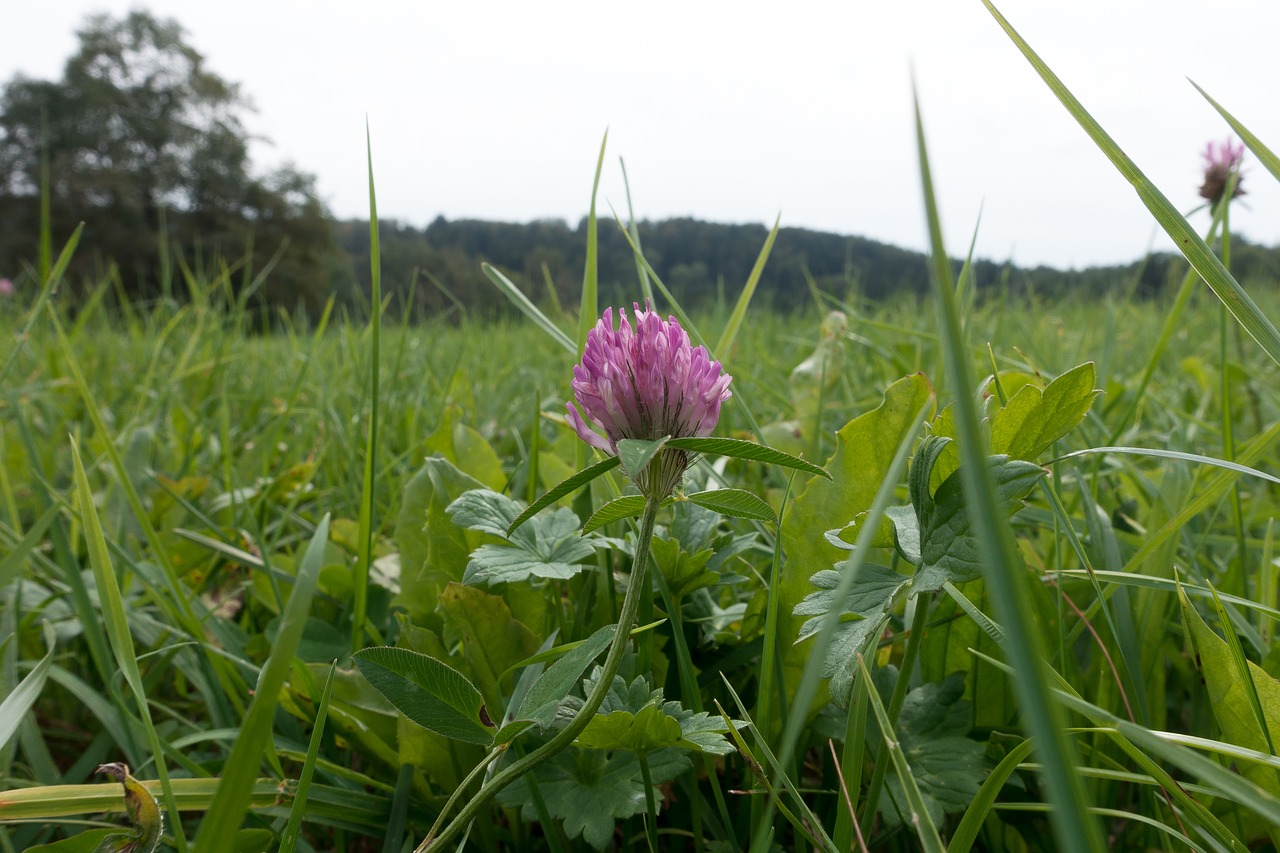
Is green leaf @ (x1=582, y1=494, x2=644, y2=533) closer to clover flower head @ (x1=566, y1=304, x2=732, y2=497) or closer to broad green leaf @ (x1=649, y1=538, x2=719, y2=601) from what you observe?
clover flower head @ (x1=566, y1=304, x2=732, y2=497)

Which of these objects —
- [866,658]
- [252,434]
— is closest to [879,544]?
[866,658]

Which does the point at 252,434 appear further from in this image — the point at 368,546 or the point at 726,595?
the point at 726,595

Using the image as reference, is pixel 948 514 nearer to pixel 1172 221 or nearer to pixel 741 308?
pixel 1172 221

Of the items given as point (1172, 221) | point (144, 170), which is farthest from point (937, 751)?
point (144, 170)

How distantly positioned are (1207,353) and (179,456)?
9.72 feet

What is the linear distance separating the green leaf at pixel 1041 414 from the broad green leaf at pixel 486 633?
410 millimetres

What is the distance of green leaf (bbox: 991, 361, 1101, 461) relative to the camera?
0.49 m

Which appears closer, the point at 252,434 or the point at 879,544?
the point at 879,544

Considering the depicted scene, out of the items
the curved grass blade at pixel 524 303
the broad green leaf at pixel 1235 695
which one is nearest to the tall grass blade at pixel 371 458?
the curved grass blade at pixel 524 303

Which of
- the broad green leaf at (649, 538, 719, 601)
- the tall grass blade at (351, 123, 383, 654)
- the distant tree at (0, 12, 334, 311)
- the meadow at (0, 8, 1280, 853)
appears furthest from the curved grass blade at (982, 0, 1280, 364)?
the distant tree at (0, 12, 334, 311)

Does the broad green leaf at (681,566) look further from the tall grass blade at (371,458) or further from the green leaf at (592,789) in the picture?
the tall grass blade at (371,458)

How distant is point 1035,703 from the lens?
0.66 ft

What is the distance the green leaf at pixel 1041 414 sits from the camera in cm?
49

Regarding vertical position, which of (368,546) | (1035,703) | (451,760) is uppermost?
(1035,703)
